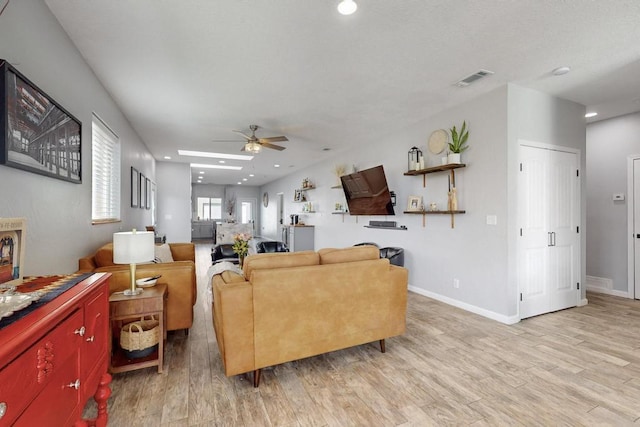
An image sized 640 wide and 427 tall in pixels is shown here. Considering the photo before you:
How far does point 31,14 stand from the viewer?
177cm

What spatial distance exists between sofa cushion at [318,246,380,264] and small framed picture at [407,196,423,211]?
208 cm

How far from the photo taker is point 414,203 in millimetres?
4422

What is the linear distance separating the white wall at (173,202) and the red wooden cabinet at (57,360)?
6.78 m

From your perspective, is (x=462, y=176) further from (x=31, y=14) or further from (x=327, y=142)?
(x=31, y=14)

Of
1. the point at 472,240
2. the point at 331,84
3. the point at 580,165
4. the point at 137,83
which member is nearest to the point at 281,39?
the point at 331,84

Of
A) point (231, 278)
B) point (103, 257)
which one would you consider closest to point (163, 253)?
point (103, 257)

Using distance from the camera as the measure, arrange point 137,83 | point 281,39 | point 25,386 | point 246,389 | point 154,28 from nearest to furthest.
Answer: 1. point 25,386
2. point 246,389
3. point 154,28
4. point 281,39
5. point 137,83

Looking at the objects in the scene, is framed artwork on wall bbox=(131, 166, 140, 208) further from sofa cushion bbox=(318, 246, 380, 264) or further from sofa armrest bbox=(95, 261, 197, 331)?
sofa cushion bbox=(318, 246, 380, 264)

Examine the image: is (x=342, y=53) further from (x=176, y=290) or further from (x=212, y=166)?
(x=212, y=166)

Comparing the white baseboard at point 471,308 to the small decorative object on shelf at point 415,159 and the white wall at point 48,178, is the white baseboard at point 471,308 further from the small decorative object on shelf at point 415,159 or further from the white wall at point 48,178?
the white wall at point 48,178

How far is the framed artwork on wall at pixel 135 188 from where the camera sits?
4527 mm

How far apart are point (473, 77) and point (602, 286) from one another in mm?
3991

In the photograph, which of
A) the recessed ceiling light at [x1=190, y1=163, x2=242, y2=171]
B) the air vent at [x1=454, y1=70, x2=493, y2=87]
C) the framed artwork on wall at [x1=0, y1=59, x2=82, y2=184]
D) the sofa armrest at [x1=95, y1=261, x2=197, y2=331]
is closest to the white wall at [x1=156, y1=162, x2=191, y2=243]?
the recessed ceiling light at [x1=190, y1=163, x2=242, y2=171]

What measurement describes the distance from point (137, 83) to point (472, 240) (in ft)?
14.0
